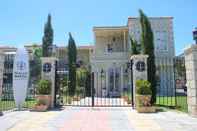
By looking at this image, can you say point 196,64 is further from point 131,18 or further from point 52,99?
point 131,18

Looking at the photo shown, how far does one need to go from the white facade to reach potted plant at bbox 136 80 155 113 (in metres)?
13.3

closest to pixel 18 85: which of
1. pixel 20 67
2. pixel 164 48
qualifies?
pixel 20 67

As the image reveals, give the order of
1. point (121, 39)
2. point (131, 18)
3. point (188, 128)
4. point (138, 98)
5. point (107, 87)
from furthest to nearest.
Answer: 1. point (121, 39)
2. point (131, 18)
3. point (107, 87)
4. point (138, 98)
5. point (188, 128)

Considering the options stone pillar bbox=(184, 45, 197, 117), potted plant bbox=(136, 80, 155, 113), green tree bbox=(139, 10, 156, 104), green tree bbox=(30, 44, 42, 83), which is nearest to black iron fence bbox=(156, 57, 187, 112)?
green tree bbox=(139, 10, 156, 104)

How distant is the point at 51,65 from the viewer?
46.5 ft

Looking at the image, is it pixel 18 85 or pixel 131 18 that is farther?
pixel 131 18

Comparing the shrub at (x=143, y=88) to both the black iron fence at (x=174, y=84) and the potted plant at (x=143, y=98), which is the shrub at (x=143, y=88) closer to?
the potted plant at (x=143, y=98)

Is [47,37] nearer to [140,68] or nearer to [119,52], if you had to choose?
[119,52]

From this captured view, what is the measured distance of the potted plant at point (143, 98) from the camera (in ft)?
39.6

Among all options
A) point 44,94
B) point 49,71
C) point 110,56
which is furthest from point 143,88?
point 110,56

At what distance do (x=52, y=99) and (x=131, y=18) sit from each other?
63.4ft

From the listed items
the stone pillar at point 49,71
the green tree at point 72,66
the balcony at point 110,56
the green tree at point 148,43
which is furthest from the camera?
the balcony at point 110,56

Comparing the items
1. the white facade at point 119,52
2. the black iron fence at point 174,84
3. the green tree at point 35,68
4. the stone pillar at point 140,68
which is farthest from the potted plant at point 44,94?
the green tree at point 35,68

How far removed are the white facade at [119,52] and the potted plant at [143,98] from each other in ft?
43.8
